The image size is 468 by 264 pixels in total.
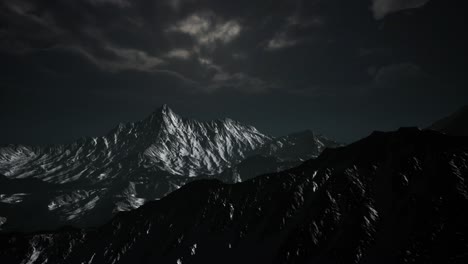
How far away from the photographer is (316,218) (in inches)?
4783

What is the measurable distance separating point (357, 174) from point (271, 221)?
38.4 m

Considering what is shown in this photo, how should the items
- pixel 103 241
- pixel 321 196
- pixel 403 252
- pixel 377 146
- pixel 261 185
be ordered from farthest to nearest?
1. pixel 103 241
2. pixel 261 185
3. pixel 377 146
4. pixel 321 196
5. pixel 403 252

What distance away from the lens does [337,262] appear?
344ft

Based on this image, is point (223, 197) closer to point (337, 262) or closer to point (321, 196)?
point (321, 196)

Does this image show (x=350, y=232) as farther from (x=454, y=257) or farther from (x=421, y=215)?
(x=454, y=257)

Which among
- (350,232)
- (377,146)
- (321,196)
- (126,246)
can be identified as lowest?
(126,246)

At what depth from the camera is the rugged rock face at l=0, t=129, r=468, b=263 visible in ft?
330

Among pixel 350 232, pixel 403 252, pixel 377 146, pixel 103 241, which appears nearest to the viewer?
Result: pixel 403 252

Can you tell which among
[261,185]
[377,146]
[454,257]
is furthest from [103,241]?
[454,257]

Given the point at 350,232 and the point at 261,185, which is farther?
the point at 261,185

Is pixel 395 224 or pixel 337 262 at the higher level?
pixel 395 224

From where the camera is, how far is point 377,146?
457ft

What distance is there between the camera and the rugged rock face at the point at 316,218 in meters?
101

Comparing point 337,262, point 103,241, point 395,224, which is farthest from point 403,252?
point 103,241
